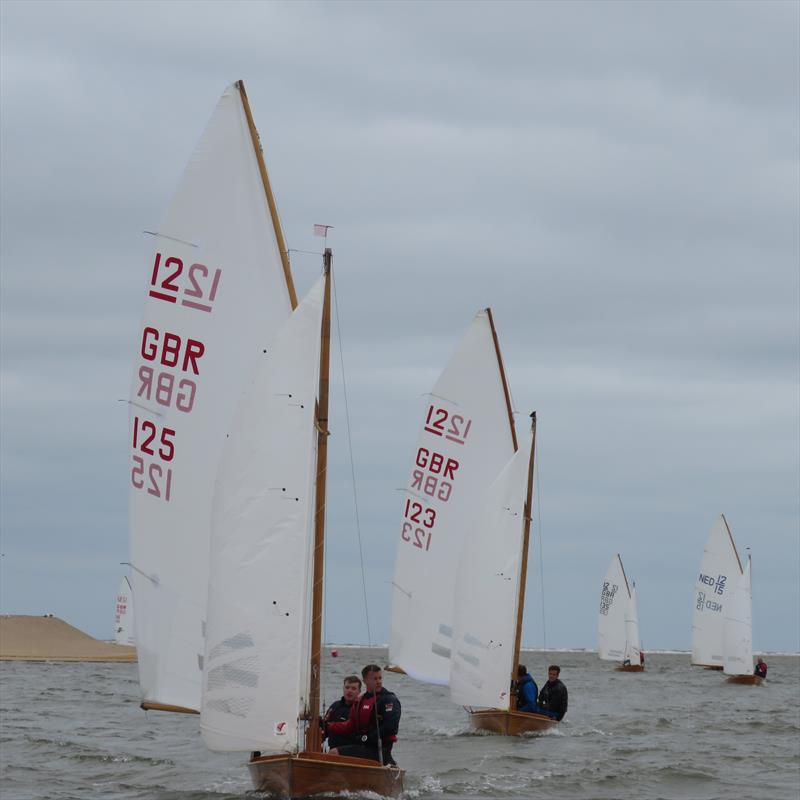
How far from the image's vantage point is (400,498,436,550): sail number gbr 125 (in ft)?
101

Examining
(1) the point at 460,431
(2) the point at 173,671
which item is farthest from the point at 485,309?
(2) the point at 173,671

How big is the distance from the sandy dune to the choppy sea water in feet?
124

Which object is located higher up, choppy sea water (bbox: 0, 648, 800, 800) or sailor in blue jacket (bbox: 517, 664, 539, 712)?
sailor in blue jacket (bbox: 517, 664, 539, 712)

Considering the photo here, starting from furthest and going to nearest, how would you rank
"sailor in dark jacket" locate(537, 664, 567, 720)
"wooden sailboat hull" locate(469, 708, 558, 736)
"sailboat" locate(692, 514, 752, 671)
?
"sailboat" locate(692, 514, 752, 671) < "sailor in dark jacket" locate(537, 664, 567, 720) < "wooden sailboat hull" locate(469, 708, 558, 736)

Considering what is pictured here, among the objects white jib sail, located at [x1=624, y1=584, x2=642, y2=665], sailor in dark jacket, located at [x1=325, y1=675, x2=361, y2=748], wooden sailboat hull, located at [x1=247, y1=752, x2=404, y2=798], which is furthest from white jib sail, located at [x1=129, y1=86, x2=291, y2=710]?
white jib sail, located at [x1=624, y1=584, x2=642, y2=665]

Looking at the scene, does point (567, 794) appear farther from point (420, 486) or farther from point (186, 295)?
point (420, 486)

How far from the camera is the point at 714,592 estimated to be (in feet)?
212

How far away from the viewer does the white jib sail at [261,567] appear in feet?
51.3

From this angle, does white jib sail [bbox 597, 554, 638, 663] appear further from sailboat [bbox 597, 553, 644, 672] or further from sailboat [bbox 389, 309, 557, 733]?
sailboat [bbox 389, 309, 557, 733]

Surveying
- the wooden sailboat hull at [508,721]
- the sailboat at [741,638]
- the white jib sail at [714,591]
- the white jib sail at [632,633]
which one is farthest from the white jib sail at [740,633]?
the wooden sailboat hull at [508,721]

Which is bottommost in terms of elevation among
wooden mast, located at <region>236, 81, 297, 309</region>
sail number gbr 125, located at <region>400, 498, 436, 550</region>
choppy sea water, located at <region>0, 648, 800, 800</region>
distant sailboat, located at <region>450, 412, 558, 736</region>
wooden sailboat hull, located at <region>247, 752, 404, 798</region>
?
choppy sea water, located at <region>0, 648, 800, 800</region>

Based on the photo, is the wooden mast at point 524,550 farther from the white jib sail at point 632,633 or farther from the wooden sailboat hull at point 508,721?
the white jib sail at point 632,633

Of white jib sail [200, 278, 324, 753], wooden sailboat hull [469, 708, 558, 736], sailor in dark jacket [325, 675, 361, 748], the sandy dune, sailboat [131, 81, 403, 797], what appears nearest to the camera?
white jib sail [200, 278, 324, 753]

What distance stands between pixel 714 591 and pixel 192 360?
165ft
